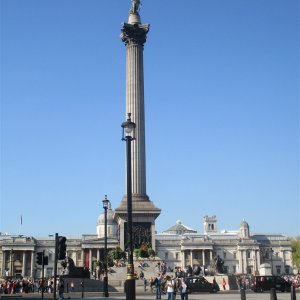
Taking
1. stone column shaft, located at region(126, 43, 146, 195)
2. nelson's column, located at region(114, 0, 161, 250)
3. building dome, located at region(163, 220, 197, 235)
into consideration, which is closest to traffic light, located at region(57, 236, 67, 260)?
nelson's column, located at region(114, 0, 161, 250)

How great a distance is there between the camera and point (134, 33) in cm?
8056

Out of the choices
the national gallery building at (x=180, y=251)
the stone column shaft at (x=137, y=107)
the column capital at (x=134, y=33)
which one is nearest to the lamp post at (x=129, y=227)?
the stone column shaft at (x=137, y=107)

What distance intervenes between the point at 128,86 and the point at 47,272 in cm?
7702

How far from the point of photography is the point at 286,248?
6319 inches

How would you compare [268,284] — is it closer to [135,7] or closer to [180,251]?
[135,7]

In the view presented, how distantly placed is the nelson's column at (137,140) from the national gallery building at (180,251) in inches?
2405

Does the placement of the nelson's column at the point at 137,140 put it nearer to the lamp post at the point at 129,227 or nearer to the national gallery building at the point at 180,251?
the lamp post at the point at 129,227

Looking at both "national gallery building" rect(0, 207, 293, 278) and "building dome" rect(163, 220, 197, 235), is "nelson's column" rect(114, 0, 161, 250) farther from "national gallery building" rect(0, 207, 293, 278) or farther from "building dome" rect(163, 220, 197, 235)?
"building dome" rect(163, 220, 197, 235)

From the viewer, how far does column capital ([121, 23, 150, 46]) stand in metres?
80.4

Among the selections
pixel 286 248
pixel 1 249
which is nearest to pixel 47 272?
pixel 1 249

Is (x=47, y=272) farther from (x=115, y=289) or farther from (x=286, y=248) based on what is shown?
(x=115, y=289)

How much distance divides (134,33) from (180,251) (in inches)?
3308

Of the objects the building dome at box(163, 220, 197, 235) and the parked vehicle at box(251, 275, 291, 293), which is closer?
the parked vehicle at box(251, 275, 291, 293)

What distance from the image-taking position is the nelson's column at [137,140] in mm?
71562
